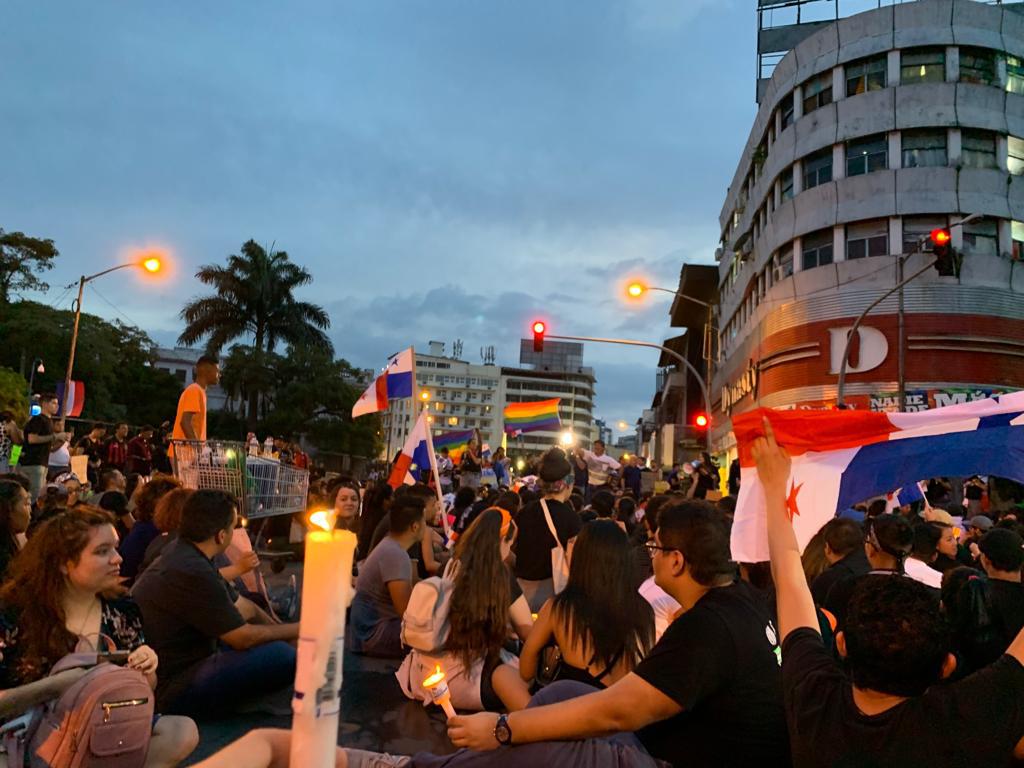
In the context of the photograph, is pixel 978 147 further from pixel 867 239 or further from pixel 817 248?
pixel 817 248

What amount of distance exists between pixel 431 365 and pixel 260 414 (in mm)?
115802

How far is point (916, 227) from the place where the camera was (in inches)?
1087

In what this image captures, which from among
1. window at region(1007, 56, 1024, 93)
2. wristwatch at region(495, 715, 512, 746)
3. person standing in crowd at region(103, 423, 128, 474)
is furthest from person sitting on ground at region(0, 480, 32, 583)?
window at region(1007, 56, 1024, 93)

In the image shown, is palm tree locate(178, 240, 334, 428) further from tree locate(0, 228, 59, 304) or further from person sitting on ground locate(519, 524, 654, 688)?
person sitting on ground locate(519, 524, 654, 688)

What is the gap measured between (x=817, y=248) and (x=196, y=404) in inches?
1044

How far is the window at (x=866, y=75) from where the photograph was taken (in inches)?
1123

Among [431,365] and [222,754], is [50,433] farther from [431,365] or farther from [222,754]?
[431,365]

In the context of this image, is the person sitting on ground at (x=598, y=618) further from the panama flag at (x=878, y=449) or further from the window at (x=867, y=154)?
the window at (x=867, y=154)

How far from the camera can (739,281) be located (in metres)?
39.3

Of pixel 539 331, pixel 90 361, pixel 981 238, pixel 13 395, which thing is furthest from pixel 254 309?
pixel 981 238

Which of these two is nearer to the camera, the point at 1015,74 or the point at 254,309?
the point at 1015,74

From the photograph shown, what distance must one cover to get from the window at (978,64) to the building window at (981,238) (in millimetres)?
5080

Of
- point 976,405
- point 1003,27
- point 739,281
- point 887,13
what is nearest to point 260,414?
point 739,281

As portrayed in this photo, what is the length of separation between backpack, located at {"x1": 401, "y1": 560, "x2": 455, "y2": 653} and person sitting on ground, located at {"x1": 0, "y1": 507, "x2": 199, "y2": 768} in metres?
1.72
